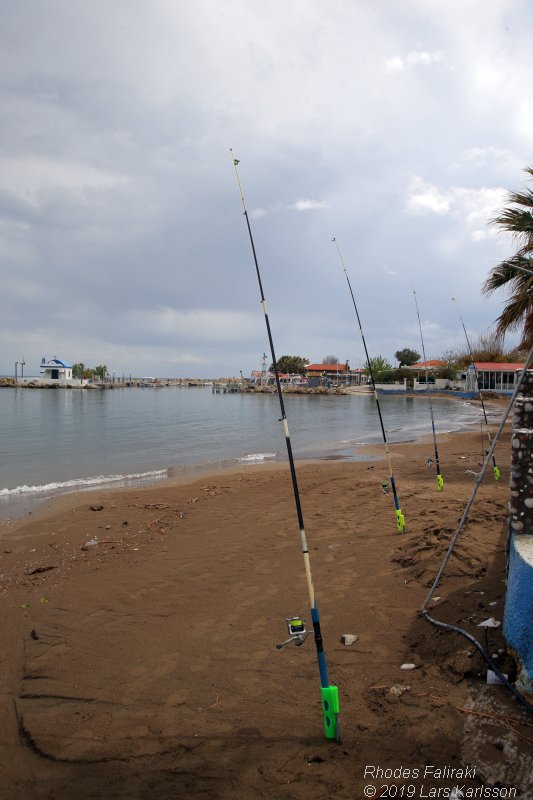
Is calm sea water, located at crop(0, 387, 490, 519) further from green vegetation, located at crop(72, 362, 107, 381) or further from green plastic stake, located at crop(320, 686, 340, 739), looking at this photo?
green vegetation, located at crop(72, 362, 107, 381)

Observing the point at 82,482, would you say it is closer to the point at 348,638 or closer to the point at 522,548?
the point at 348,638

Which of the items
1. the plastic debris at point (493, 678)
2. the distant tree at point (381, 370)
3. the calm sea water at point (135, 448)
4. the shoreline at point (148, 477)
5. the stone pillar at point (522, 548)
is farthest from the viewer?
the distant tree at point (381, 370)

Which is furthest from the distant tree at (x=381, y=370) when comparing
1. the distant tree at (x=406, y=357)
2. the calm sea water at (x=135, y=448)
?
the calm sea water at (x=135, y=448)

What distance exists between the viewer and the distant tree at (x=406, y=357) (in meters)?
106

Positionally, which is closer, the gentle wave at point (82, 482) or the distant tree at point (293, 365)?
the gentle wave at point (82, 482)

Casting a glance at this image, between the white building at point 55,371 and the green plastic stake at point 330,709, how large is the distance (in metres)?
130

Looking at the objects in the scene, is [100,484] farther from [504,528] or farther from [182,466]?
[504,528]

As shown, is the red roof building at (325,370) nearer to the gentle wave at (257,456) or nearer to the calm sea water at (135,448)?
the calm sea water at (135,448)

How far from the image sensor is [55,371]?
408 feet

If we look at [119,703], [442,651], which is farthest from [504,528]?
[119,703]

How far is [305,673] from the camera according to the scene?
405 cm

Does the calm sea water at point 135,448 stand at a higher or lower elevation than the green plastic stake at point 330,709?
lower

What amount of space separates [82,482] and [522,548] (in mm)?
13623

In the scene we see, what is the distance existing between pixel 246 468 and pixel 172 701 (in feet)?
42.7
